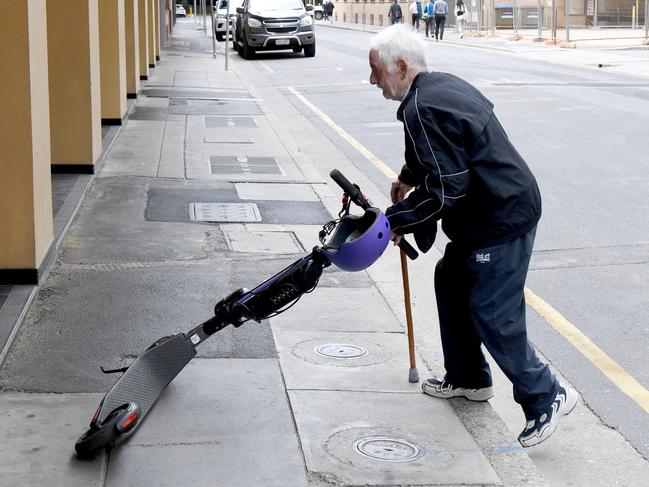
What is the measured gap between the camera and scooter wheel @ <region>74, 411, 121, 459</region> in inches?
172

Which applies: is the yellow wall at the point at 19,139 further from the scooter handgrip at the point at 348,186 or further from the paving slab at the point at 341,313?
the scooter handgrip at the point at 348,186

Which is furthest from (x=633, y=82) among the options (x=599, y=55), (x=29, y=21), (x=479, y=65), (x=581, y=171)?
(x=29, y=21)

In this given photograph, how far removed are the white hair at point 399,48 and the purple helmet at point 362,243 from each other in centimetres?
Result: 65

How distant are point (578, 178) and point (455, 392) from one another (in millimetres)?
7214

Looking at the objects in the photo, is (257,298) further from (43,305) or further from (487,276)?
(43,305)

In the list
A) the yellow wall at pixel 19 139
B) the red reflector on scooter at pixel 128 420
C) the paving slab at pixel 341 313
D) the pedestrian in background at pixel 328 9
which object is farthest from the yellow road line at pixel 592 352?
the pedestrian in background at pixel 328 9

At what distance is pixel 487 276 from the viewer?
15.8 ft

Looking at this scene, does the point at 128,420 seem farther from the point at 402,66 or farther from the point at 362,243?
the point at 402,66

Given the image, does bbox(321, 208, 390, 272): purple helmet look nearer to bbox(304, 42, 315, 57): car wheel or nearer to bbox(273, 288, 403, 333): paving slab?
bbox(273, 288, 403, 333): paving slab

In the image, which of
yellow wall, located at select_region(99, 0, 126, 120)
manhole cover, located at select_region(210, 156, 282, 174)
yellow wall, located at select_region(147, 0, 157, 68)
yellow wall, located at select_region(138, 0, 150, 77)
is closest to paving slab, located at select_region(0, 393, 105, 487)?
manhole cover, located at select_region(210, 156, 282, 174)

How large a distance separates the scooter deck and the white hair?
60.7 inches

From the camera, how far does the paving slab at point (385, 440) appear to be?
4.34 meters

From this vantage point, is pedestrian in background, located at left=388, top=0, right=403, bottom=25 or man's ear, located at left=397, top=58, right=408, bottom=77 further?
pedestrian in background, located at left=388, top=0, right=403, bottom=25

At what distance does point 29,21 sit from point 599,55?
2970 centimetres
